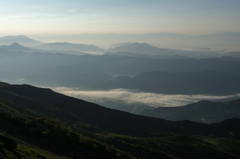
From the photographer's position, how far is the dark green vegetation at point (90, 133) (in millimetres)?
32938

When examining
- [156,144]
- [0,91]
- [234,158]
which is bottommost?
[234,158]

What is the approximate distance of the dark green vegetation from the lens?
108 ft

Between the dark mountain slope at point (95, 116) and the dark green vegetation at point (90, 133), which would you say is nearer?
the dark green vegetation at point (90, 133)

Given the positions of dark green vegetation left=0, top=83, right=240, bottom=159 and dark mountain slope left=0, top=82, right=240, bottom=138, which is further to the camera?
dark mountain slope left=0, top=82, right=240, bottom=138

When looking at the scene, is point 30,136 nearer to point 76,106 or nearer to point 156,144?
point 156,144

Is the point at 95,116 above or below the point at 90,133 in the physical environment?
below

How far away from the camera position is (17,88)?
107562mm

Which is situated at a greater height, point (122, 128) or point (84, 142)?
point (84, 142)

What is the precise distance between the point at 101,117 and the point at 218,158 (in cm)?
5081

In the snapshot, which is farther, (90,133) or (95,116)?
(95,116)

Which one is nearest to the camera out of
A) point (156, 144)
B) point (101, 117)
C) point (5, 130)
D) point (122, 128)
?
point (5, 130)

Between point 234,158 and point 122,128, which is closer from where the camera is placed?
point 234,158

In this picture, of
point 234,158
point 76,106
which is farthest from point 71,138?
point 76,106

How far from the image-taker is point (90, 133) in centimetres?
6266
